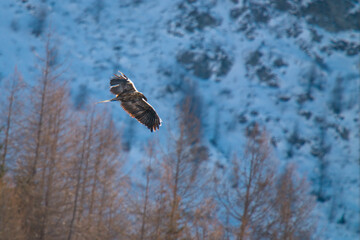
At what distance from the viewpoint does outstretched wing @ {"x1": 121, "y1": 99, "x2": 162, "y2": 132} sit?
10.6 m

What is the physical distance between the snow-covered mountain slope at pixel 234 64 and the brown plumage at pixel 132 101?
105 ft

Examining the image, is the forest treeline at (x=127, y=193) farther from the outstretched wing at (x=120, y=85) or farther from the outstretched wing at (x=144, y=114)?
the outstretched wing at (x=120, y=85)

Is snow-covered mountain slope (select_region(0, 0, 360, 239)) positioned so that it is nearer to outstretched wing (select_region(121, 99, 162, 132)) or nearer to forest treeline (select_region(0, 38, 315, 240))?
forest treeline (select_region(0, 38, 315, 240))

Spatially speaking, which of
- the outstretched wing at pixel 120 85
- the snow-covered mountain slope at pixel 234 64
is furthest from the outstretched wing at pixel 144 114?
the snow-covered mountain slope at pixel 234 64

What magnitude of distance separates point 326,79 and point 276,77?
6.41 metres

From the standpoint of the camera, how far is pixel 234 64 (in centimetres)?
6444

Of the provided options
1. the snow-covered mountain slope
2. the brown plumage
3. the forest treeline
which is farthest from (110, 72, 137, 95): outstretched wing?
the snow-covered mountain slope

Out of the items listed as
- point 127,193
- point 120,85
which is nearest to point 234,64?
point 127,193

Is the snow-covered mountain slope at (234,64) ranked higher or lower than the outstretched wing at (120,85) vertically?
higher

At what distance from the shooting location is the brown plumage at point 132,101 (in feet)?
31.8

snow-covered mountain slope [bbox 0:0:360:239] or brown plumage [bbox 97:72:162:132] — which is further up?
snow-covered mountain slope [bbox 0:0:360:239]

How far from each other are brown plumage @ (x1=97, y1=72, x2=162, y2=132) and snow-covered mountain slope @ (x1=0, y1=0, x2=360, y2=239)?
32.0 meters

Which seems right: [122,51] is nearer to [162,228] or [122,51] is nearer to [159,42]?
[159,42]

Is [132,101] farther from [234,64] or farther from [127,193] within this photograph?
[234,64]
